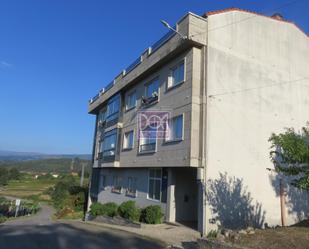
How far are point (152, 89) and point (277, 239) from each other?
1475 cm

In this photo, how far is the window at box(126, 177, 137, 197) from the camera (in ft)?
83.1

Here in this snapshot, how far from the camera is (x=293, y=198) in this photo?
19.9 meters

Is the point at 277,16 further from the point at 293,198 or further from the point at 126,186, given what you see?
the point at 126,186

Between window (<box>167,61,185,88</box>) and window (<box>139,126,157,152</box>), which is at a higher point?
window (<box>167,61,185,88</box>)

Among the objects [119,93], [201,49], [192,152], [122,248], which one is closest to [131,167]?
[119,93]

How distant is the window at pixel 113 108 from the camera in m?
29.6

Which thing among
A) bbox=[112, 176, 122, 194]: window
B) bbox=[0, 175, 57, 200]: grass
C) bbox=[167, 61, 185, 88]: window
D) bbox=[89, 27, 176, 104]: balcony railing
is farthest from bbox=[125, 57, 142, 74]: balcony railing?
bbox=[0, 175, 57, 200]: grass

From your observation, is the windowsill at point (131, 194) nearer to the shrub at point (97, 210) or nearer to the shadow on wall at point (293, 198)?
the shrub at point (97, 210)

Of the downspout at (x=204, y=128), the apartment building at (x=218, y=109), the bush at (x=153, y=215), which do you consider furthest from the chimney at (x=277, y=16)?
the bush at (x=153, y=215)

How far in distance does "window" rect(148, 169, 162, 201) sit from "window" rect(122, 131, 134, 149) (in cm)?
430

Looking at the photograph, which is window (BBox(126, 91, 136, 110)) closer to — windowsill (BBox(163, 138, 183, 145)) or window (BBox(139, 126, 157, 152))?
window (BBox(139, 126, 157, 152))

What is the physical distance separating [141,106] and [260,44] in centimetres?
903

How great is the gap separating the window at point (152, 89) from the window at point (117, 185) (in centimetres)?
916

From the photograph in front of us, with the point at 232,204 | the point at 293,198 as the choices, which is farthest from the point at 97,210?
the point at 293,198
